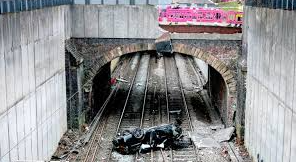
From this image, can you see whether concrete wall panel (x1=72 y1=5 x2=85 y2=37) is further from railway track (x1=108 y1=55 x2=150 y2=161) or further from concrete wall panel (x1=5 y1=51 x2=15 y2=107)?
concrete wall panel (x1=5 y1=51 x2=15 y2=107)

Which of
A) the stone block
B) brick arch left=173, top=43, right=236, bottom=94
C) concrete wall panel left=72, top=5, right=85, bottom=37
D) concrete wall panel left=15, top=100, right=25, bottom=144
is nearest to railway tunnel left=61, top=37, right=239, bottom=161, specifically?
brick arch left=173, top=43, right=236, bottom=94

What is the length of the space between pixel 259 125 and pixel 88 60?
8269 millimetres

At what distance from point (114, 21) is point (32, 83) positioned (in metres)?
7.07

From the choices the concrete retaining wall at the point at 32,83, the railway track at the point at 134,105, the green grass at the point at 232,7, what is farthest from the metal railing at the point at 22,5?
the green grass at the point at 232,7

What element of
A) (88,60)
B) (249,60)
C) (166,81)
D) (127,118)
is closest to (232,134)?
(249,60)

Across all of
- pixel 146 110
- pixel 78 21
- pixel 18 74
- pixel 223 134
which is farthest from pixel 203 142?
pixel 18 74

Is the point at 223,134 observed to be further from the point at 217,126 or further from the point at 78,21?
the point at 78,21

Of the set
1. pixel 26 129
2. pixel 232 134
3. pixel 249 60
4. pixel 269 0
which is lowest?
pixel 232 134

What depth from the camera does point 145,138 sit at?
18.6 metres

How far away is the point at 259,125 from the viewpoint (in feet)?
54.2

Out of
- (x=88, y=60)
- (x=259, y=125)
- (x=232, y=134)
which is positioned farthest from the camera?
(x=88, y=60)

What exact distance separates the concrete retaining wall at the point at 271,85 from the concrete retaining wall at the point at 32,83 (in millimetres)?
6760

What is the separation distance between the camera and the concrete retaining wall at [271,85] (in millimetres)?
12875

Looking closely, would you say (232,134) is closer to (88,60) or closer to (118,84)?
(88,60)
